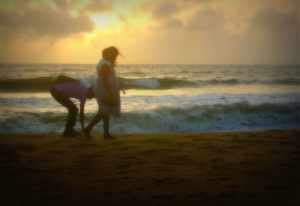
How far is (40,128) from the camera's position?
23.6ft

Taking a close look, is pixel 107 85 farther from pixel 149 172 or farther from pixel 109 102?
pixel 149 172

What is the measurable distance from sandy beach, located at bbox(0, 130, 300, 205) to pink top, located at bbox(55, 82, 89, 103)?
748 millimetres

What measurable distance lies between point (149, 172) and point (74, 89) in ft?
8.06

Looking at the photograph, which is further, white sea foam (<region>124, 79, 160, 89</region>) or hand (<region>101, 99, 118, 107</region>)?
white sea foam (<region>124, 79, 160, 89</region>)

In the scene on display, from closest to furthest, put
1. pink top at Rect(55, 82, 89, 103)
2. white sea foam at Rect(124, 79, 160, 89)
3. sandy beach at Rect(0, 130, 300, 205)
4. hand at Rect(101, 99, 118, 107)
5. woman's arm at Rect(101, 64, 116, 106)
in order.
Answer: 1. sandy beach at Rect(0, 130, 300, 205)
2. woman's arm at Rect(101, 64, 116, 106)
3. hand at Rect(101, 99, 118, 107)
4. pink top at Rect(55, 82, 89, 103)
5. white sea foam at Rect(124, 79, 160, 89)

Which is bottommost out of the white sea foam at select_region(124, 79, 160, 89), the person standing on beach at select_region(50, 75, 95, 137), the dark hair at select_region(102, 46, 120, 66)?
the white sea foam at select_region(124, 79, 160, 89)

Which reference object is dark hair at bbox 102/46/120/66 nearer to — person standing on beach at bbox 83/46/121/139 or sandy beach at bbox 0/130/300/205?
person standing on beach at bbox 83/46/121/139

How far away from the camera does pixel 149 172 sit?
3072 millimetres

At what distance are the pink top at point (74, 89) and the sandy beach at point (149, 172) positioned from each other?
0.75m

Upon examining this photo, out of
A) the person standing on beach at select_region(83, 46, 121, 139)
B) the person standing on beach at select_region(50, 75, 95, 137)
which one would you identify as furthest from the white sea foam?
the person standing on beach at select_region(83, 46, 121, 139)

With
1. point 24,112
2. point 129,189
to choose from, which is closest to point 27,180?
point 129,189

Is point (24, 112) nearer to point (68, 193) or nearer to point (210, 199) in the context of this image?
point (68, 193)

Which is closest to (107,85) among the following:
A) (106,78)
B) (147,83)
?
(106,78)

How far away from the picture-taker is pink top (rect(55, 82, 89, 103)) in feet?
16.1
